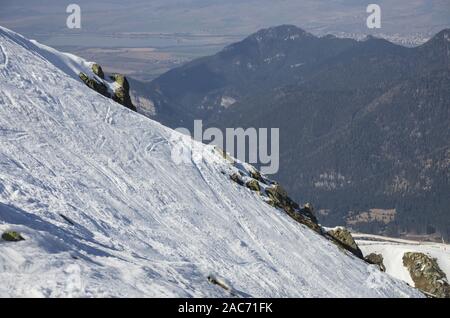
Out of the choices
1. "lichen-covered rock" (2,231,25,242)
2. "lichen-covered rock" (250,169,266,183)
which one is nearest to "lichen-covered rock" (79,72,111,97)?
"lichen-covered rock" (250,169,266,183)

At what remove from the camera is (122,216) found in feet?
175

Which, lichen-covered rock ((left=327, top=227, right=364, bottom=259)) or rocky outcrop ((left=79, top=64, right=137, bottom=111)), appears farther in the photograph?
rocky outcrop ((left=79, top=64, right=137, bottom=111))

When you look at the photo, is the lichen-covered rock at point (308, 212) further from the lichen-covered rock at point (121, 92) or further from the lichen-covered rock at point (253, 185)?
the lichen-covered rock at point (121, 92)

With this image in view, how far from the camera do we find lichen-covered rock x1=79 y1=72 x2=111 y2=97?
82125 millimetres

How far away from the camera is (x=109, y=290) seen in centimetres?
3322

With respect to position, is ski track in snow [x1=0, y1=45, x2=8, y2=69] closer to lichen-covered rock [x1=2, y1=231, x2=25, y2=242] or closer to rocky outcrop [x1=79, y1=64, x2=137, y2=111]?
rocky outcrop [x1=79, y1=64, x2=137, y2=111]

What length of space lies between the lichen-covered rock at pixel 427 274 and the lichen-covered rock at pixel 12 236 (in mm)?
60136

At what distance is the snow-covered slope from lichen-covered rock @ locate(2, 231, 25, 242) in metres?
0.41

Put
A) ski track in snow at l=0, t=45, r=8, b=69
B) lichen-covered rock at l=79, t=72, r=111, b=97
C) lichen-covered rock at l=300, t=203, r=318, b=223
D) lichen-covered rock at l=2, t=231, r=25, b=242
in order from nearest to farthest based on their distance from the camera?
1. lichen-covered rock at l=2, t=231, r=25, b=242
2. ski track in snow at l=0, t=45, r=8, b=69
3. lichen-covered rock at l=79, t=72, r=111, b=97
4. lichen-covered rock at l=300, t=203, r=318, b=223

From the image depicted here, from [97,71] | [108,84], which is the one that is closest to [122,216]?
[108,84]

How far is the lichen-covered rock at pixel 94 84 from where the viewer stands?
82.1m
